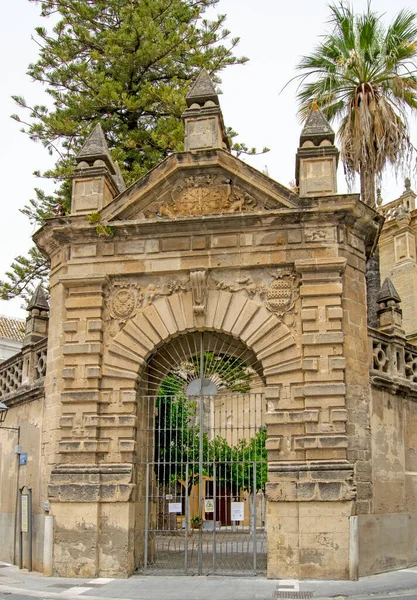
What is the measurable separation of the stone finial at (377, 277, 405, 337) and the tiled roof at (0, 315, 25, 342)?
81.1 ft

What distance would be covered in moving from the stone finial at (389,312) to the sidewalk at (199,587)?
4344mm

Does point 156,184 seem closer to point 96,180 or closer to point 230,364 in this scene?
point 96,180

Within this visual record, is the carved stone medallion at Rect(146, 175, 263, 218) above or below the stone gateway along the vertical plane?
above

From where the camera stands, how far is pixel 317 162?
1240 centimetres

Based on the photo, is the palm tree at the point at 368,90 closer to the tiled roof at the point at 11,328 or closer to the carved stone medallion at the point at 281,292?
the carved stone medallion at the point at 281,292

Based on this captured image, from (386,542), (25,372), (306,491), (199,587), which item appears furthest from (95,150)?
(386,542)

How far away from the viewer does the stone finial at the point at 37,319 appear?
48.6 feet

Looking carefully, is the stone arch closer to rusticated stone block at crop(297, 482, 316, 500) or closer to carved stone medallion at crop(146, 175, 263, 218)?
carved stone medallion at crop(146, 175, 263, 218)

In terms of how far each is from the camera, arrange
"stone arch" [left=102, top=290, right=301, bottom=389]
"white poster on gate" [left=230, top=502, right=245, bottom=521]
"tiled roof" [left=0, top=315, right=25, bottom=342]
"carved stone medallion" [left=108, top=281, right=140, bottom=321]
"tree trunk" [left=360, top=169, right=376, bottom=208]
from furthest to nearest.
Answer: "tiled roof" [left=0, top=315, right=25, bottom=342] < "tree trunk" [left=360, top=169, right=376, bottom=208] < "carved stone medallion" [left=108, top=281, right=140, bottom=321] < "stone arch" [left=102, top=290, right=301, bottom=389] < "white poster on gate" [left=230, top=502, right=245, bottom=521]

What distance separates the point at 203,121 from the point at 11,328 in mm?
26709

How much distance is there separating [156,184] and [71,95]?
38.4 feet

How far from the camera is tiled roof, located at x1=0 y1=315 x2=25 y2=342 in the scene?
3612 centimetres

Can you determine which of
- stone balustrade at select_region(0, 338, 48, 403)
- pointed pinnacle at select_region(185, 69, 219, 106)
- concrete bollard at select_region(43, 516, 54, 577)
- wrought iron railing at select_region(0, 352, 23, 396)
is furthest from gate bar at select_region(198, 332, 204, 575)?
wrought iron railing at select_region(0, 352, 23, 396)

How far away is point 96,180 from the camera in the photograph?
43.1 feet
